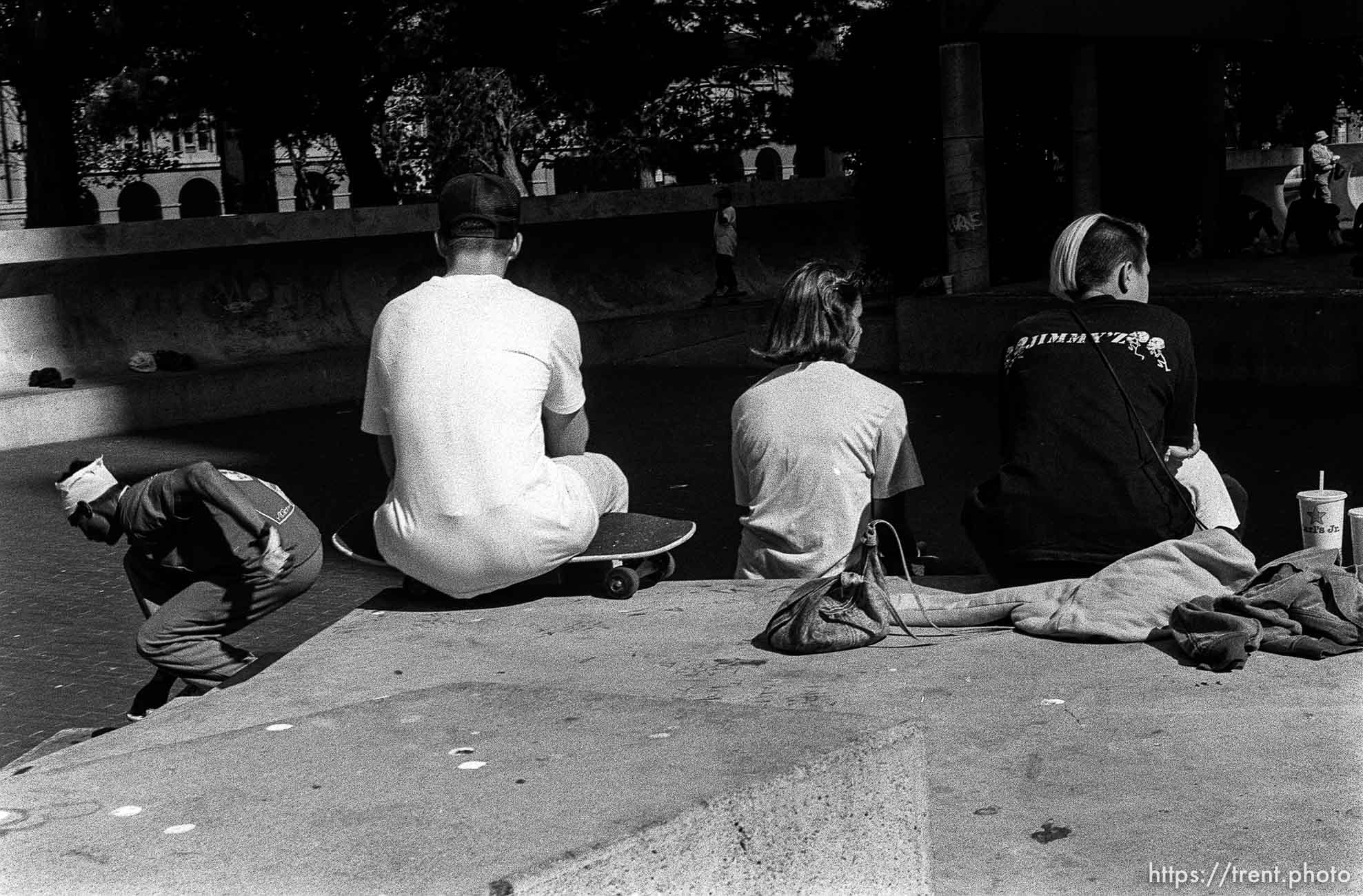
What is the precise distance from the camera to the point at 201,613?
16.5 feet

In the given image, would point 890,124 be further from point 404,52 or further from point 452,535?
point 452,535

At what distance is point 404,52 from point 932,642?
21.3 metres

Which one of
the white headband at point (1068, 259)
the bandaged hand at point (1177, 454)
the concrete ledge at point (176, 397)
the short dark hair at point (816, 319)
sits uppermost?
the white headband at point (1068, 259)

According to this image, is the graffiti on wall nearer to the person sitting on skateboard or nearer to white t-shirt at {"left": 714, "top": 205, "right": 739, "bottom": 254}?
white t-shirt at {"left": 714, "top": 205, "right": 739, "bottom": 254}

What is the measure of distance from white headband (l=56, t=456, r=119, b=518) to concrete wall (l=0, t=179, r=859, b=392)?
30.6 ft

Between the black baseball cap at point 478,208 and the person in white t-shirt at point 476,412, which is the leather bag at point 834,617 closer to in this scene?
the person in white t-shirt at point 476,412

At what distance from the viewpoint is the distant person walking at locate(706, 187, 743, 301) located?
18531 millimetres

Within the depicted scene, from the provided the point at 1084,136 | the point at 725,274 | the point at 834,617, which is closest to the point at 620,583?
the point at 834,617

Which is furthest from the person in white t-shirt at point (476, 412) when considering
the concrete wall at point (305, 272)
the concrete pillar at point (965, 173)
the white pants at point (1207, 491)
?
the concrete wall at point (305, 272)

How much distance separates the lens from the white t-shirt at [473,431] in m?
4.38

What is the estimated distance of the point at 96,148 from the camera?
3334 centimetres

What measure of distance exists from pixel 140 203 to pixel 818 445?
6206 centimetres

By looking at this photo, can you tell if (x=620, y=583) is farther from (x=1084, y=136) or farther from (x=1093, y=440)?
(x=1084, y=136)

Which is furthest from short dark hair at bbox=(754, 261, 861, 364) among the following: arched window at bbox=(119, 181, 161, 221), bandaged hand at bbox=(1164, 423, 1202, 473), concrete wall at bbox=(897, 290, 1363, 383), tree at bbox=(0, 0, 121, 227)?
arched window at bbox=(119, 181, 161, 221)
